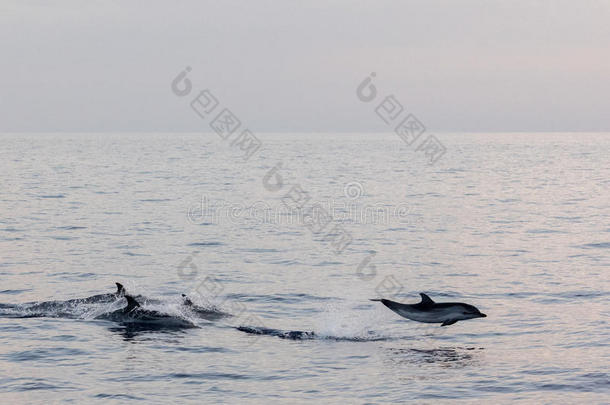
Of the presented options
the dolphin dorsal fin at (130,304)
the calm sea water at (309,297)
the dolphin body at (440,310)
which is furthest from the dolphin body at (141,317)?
the dolphin body at (440,310)

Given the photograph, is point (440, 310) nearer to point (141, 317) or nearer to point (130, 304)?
point (141, 317)

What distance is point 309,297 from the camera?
84.3 ft

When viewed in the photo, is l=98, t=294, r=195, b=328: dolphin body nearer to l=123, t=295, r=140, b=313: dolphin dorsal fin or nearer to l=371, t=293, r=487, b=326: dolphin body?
l=123, t=295, r=140, b=313: dolphin dorsal fin

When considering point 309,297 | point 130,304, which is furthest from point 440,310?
point 130,304

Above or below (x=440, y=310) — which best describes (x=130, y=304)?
below

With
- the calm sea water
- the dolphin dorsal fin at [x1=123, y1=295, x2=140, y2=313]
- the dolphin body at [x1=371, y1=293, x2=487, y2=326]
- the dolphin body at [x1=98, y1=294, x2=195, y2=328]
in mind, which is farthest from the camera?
the dolphin dorsal fin at [x1=123, y1=295, x2=140, y2=313]

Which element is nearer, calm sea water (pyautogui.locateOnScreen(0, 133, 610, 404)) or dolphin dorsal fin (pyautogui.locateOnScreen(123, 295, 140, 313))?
calm sea water (pyautogui.locateOnScreen(0, 133, 610, 404))

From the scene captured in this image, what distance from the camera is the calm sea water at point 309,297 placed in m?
16.3

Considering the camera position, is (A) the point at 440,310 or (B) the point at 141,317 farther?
(B) the point at 141,317

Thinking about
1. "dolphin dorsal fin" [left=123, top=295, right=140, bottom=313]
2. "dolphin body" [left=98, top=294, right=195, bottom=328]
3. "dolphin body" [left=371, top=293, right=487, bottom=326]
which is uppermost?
"dolphin body" [left=371, top=293, right=487, bottom=326]

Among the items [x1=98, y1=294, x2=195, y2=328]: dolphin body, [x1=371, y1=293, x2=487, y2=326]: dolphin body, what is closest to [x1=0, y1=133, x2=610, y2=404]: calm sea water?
[x1=98, y1=294, x2=195, y2=328]: dolphin body

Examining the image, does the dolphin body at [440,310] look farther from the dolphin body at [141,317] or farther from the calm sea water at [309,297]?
the dolphin body at [141,317]

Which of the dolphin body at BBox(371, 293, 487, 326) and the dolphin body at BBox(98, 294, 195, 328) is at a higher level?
the dolphin body at BBox(371, 293, 487, 326)

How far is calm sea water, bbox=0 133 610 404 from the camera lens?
1628 cm
